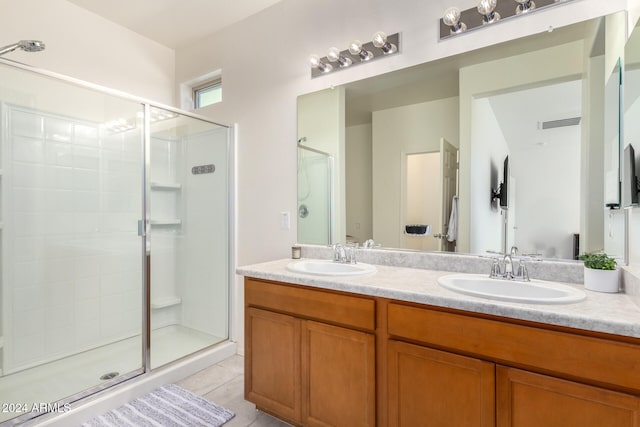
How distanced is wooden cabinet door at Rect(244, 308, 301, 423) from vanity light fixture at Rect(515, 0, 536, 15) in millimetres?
1877

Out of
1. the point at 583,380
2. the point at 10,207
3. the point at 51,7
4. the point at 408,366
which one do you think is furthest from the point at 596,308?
the point at 51,7

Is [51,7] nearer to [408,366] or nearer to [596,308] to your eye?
[408,366]

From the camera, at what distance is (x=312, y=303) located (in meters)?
1.56

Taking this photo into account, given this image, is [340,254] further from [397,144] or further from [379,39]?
[379,39]

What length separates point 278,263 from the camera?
2.05 meters

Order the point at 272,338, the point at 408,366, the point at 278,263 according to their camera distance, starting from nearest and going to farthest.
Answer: the point at 408,366 < the point at 272,338 < the point at 278,263

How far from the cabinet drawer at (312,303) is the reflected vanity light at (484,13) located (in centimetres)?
149

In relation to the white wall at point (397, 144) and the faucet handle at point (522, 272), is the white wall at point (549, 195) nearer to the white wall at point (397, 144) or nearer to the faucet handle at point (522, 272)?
the faucet handle at point (522, 272)

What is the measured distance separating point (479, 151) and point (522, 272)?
0.66 metres

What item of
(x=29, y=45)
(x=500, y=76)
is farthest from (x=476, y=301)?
(x=29, y=45)

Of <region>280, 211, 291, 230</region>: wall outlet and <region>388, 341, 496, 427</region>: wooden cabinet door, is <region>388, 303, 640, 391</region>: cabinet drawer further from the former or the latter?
<region>280, 211, 291, 230</region>: wall outlet

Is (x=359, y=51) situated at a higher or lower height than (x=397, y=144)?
higher

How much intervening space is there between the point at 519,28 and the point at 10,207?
3.05 metres

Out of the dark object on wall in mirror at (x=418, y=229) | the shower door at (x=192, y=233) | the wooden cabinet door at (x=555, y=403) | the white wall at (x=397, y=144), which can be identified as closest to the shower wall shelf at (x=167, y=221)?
the shower door at (x=192, y=233)
